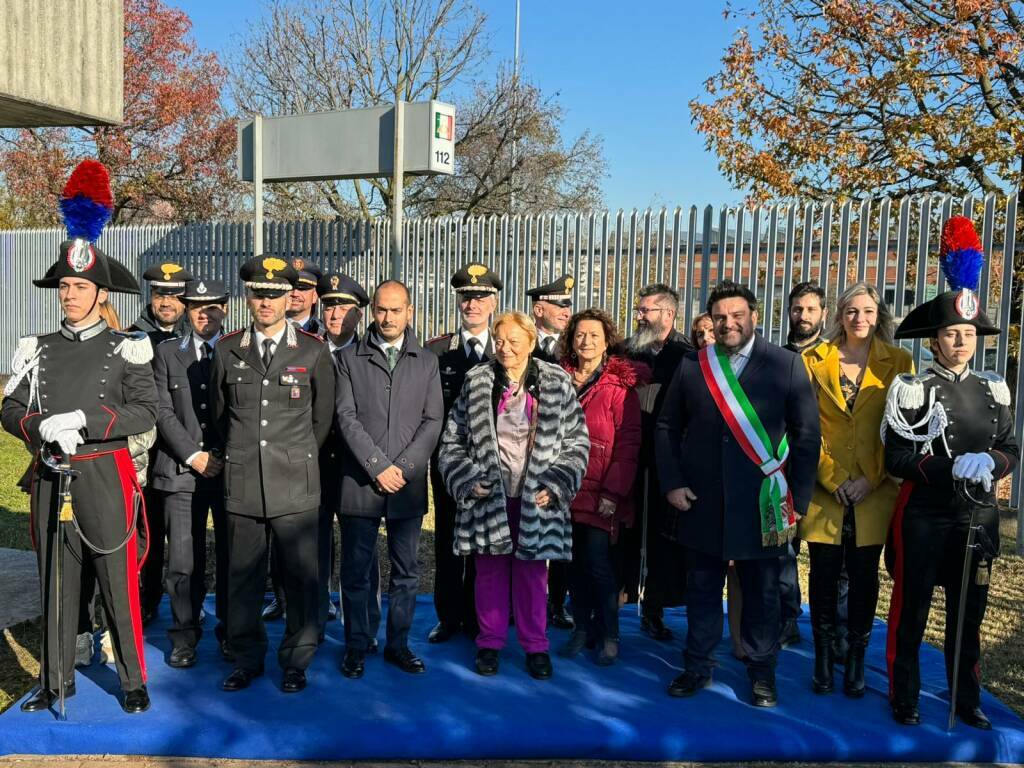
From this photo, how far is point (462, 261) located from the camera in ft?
35.1

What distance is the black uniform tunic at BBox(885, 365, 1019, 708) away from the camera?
388 cm

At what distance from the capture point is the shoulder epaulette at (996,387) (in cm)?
396

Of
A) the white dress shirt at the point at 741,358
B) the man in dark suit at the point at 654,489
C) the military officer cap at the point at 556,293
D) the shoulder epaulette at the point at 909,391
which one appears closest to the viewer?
the shoulder epaulette at the point at 909,391

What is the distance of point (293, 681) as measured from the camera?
4.18 metres

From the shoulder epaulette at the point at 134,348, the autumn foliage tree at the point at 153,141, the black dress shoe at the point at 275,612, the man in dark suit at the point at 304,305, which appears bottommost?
the black dress shoe at the point at 275,612

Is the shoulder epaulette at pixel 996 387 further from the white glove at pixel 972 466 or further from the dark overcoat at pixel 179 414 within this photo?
the dark overcoat at pixel 179 414

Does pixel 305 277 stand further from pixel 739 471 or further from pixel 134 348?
pixel 739 471

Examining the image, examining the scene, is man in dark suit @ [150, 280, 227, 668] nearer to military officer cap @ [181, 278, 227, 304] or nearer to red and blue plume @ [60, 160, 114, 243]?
military officer cap @ [181, 278, 227, 304]

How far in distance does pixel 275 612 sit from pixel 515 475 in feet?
5.96

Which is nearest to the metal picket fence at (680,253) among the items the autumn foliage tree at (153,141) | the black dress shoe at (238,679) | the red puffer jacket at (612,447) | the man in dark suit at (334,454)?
the red puffer jacket at (612,447)

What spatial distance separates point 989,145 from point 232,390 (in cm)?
914

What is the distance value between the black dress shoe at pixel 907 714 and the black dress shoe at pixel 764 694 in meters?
0.50

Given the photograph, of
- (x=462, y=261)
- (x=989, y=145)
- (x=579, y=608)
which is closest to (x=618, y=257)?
(x=462, y=261)

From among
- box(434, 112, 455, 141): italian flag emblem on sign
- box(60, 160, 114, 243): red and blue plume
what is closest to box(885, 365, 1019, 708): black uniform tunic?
box(60, 160, 114, 243): red and blue plume
